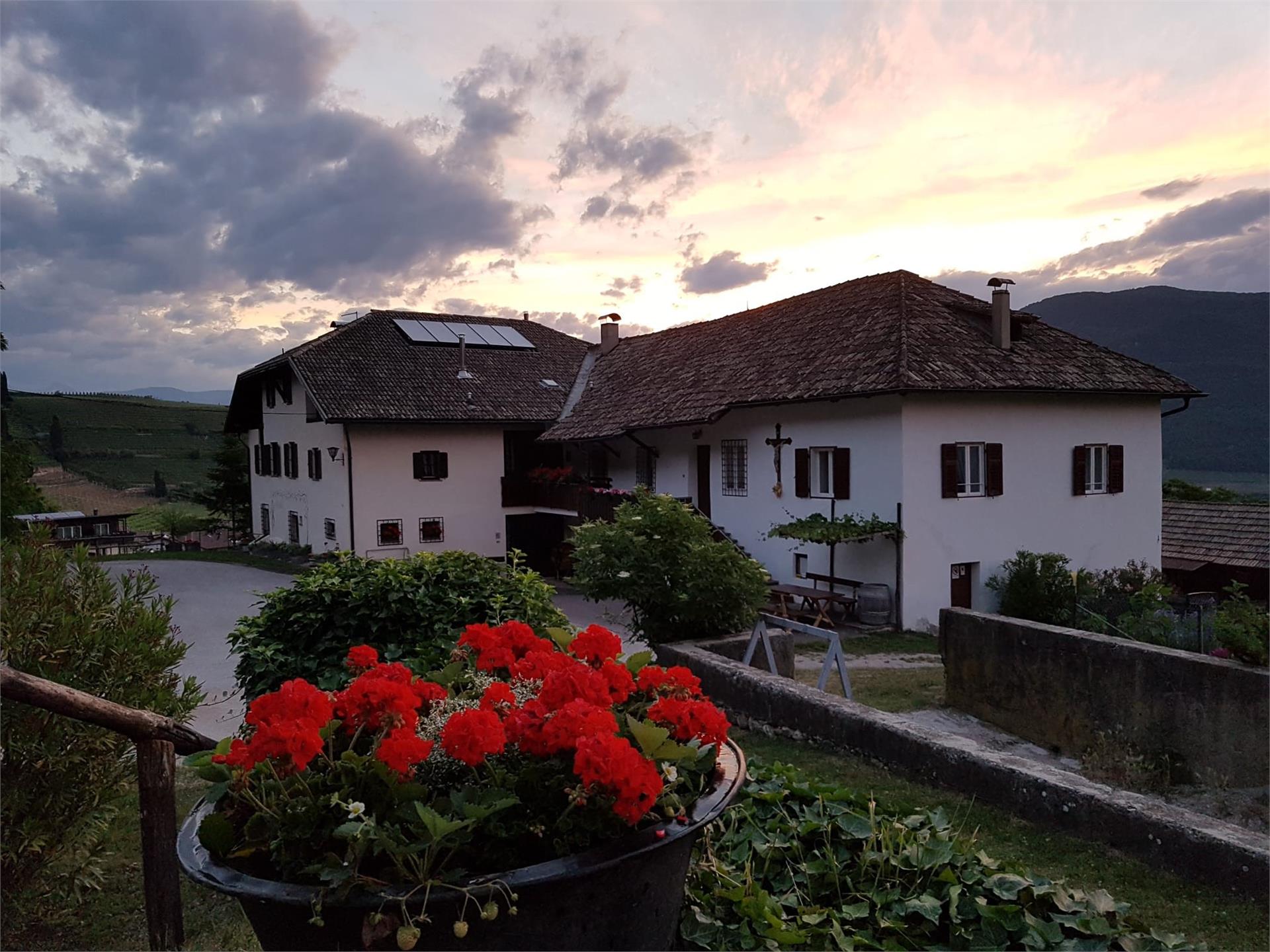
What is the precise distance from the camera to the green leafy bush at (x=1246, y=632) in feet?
20.1

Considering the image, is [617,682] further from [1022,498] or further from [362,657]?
[1022,498]

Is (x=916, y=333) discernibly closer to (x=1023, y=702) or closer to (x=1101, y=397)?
(x=1101, y=397)

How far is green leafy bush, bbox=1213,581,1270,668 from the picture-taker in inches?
241

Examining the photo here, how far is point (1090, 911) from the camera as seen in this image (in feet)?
11.3

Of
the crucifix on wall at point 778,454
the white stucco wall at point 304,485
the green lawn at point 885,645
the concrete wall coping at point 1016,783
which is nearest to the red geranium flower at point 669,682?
the concrete wall coping at point 1016,783

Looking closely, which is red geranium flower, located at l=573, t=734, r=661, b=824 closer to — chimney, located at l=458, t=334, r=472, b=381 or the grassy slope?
chimney, located at l=458, t=334, r=472, b=381

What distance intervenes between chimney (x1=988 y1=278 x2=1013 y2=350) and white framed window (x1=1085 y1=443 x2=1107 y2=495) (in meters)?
3.07

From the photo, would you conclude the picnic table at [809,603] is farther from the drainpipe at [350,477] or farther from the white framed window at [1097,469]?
the drainpipe at [350,477]

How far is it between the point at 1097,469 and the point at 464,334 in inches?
773

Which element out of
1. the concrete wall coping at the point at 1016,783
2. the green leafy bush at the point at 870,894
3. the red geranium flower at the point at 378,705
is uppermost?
the red geranium flower at the point at 378,705

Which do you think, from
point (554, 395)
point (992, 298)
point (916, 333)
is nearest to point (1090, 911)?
point (916, 333)

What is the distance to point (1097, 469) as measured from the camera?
59.8 ft

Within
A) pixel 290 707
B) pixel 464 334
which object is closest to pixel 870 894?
pixel 290 707

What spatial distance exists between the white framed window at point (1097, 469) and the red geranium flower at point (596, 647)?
17512 millimetres
